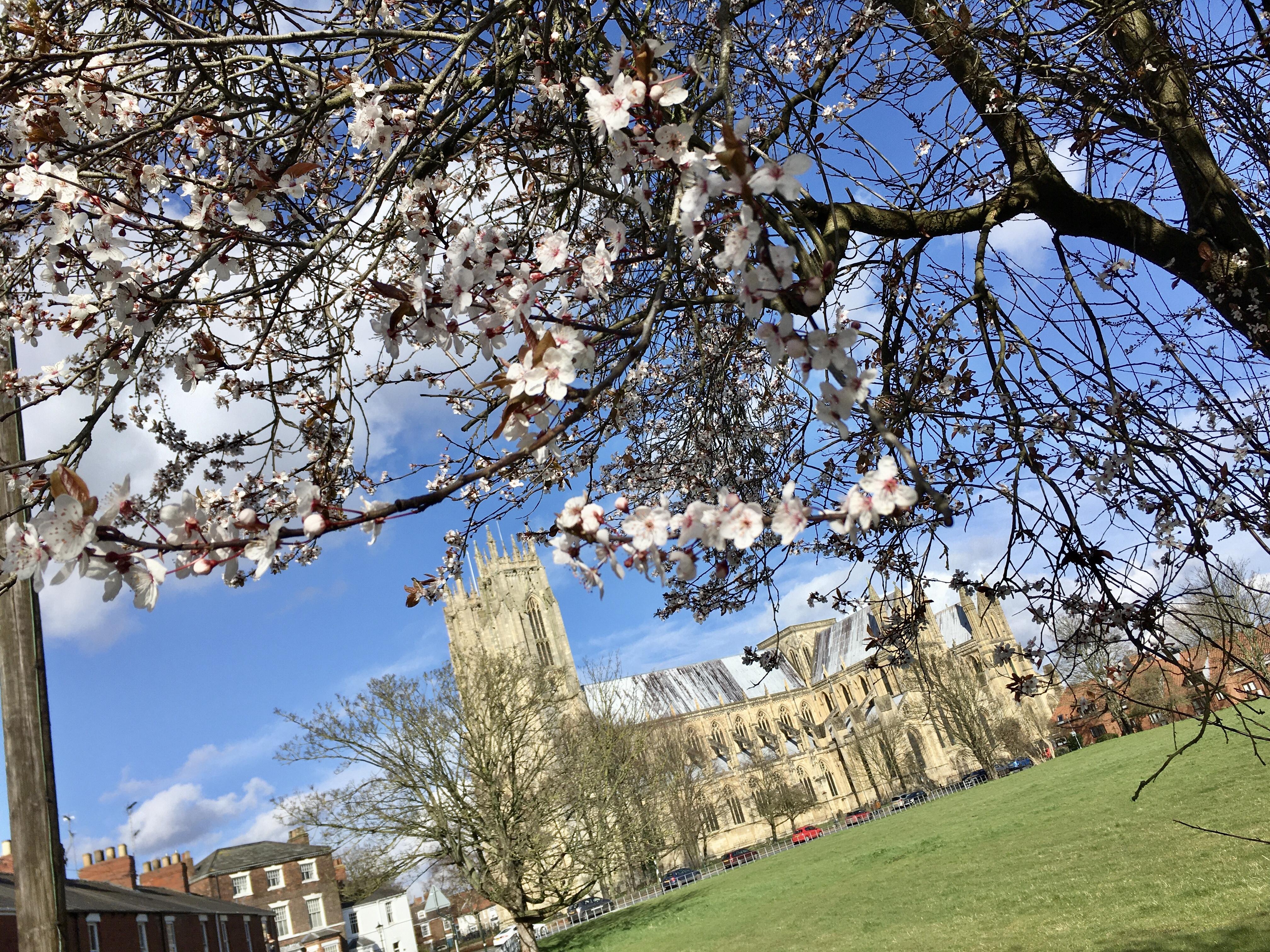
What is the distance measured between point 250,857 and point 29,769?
42.2 metres

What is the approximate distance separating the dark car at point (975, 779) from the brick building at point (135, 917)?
34.0 meters

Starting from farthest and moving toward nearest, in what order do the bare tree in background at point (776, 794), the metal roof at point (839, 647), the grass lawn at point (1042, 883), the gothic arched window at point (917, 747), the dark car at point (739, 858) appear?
the metal roof at point (839, 647) < the gothic arched window at point (917, 747) < the bare tree in background at point (776, 794) < the dark car at point (739, 858) < the grass lawn at point (1042, 883)

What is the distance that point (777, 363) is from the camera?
1.65 metres

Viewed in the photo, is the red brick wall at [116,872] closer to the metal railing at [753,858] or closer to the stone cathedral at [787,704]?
the metal railing at [753,858]

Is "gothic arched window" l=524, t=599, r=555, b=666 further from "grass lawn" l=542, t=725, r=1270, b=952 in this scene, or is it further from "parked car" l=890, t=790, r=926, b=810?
"grass lawn" l=542, t=725, r=1270, b=952

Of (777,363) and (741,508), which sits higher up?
(777,363)

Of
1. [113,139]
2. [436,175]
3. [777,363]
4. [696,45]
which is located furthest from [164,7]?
[696,45]

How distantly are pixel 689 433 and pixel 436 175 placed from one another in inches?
84.8

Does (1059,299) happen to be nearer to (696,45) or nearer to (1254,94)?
(1254,94)

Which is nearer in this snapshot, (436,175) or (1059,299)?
(436,175)

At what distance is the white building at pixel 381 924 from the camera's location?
1705 inches

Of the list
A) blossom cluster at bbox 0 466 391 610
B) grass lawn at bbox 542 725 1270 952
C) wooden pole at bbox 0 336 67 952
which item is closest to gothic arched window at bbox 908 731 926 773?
grass lawn at bbox 542 725 1270 952

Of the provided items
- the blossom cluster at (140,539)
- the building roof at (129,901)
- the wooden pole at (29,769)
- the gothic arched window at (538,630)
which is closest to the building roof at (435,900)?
the building roof at (129,901)

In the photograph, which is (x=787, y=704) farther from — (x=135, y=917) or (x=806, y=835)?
(x=135, y=917)
